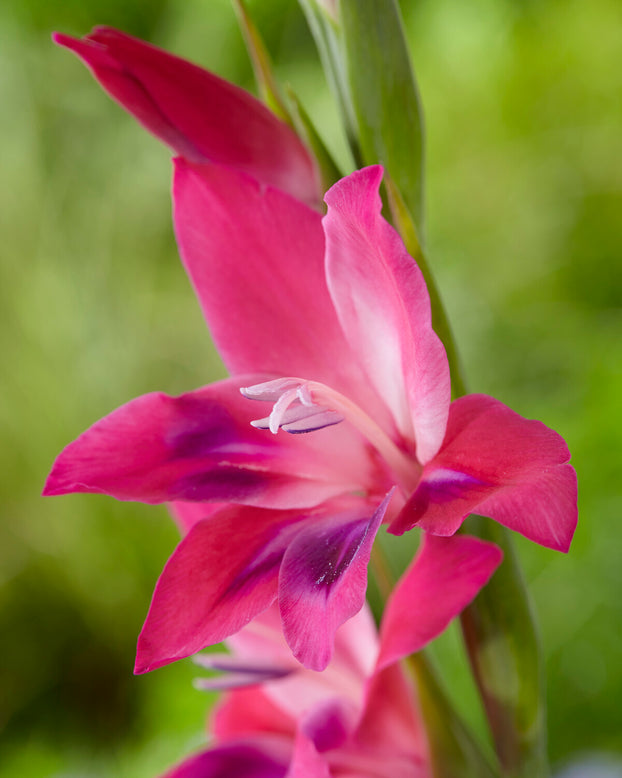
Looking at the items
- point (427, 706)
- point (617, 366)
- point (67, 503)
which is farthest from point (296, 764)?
point (67, 503)

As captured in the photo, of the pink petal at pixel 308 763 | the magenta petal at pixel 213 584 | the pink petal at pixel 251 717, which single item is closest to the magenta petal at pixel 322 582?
the magenta petal at pixel 213 584

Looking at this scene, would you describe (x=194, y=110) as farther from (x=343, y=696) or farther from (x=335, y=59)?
(x=343, y=696)

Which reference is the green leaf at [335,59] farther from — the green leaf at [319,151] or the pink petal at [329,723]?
the pink petal at [329,723]

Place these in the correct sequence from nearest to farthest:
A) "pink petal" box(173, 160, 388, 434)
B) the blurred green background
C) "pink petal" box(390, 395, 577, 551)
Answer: "pink petal" box(390, 395, 577, 551) → "pink petal" box(173, 160, 388, 434) → the blurred green background

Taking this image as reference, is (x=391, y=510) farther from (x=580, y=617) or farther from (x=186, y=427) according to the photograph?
(x=580, y=617)

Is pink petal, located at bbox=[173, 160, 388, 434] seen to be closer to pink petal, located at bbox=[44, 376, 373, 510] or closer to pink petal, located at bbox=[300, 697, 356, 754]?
pink petal, located at bbox=[44, 376, 373, 510]

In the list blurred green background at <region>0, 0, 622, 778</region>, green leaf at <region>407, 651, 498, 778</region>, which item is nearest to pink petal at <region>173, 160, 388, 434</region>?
green leaf at <region>407, 651, 498, 778</region>

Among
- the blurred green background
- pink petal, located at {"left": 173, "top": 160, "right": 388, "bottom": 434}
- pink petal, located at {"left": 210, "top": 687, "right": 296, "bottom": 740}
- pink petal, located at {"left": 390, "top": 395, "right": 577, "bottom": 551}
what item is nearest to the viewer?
pink petal, located at {"left": 390, "top": 395, "right": 577, "bottom": 551}
